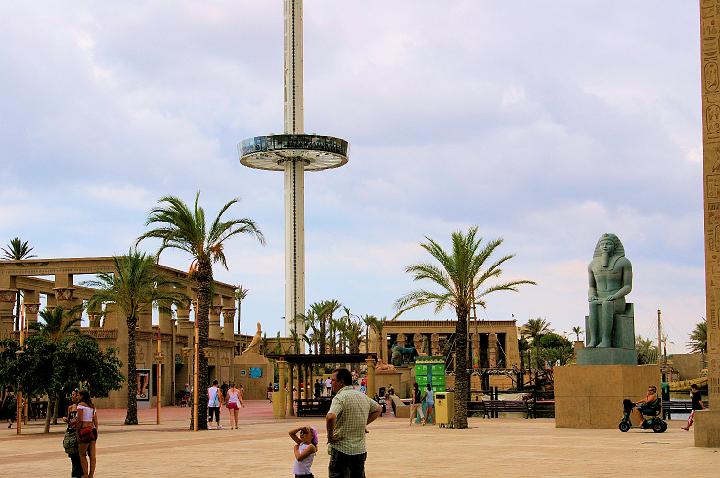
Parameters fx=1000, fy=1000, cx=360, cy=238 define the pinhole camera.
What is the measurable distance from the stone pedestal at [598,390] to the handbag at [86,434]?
16.2 meters

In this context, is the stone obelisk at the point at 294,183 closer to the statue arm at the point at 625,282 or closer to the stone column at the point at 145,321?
the stone column at the point at 145,321

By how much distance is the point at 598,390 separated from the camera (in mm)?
27172

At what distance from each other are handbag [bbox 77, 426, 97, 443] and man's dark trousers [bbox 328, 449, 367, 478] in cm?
573

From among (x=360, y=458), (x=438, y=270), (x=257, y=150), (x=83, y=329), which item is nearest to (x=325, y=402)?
(x=438, y=270)

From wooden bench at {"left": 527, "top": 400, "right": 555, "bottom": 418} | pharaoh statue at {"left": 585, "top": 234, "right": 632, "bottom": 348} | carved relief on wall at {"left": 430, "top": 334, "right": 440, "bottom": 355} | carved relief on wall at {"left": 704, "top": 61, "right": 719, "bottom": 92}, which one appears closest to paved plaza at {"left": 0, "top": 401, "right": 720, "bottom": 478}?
pharaoh statue at {"left": 585, "top": 234, "right": 632, "bottom": 348}

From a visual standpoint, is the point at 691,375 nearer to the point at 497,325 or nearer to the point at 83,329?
the point at 497,325

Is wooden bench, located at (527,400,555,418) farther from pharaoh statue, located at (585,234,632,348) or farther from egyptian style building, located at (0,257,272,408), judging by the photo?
egyptian style building, located at (0,257,272,408)

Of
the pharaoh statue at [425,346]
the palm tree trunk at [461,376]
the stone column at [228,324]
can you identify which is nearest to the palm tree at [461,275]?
the palm tree trunk at [461,376]

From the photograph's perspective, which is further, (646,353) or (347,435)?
(646,353)

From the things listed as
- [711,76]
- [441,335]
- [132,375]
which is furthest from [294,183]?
[711,76]

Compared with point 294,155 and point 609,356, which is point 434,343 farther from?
point 609,356

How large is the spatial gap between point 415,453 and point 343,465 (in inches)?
419

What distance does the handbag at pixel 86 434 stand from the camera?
45.1 feet

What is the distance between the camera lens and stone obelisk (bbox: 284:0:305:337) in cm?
10581
